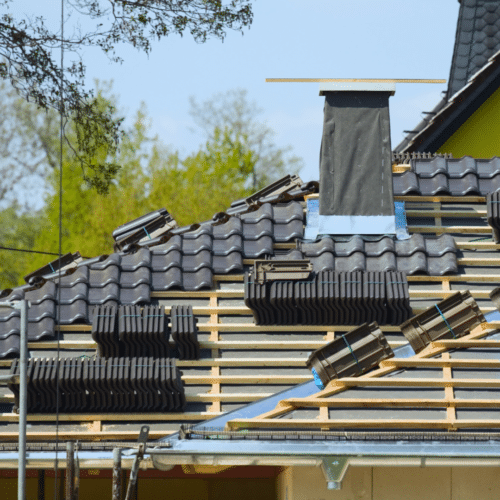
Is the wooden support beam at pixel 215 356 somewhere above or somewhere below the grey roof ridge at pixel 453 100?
below

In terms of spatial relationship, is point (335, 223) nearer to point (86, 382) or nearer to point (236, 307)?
point (236, 307)

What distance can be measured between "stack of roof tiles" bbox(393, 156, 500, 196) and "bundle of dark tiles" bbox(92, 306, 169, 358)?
395 centimetres

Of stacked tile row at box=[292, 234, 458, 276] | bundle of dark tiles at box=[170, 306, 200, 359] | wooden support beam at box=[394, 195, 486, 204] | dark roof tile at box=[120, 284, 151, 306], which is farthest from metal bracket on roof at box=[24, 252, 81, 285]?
wooden support beam at box=[394, 195, 486, 204]

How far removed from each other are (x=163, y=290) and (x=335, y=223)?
2482 millimetres

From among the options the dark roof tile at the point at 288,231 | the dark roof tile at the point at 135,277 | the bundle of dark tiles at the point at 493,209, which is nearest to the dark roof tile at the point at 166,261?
the dark roof tile at the point at 135,277

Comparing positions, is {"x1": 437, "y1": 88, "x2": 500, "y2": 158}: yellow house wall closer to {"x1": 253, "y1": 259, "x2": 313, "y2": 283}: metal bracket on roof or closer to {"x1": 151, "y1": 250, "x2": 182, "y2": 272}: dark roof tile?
{"x1": 253, "y1": 259, "x2": 313, "y2": 283}: metal bracket on roof

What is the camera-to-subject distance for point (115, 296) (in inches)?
403

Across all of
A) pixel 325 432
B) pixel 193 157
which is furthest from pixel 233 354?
pixel 193 157

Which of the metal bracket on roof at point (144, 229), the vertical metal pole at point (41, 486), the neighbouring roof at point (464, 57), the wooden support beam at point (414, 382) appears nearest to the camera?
Answer: the wooden support beam at point (414, 382)

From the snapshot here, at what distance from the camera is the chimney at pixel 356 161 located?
11.3 m

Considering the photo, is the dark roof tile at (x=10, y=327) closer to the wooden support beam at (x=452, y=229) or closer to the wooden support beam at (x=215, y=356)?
the wooden support beam at (x=215, y=356)

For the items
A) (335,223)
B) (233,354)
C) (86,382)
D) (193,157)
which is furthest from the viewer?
(193,157)

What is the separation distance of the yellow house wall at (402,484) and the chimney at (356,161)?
411cm

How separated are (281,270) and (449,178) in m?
3.09
